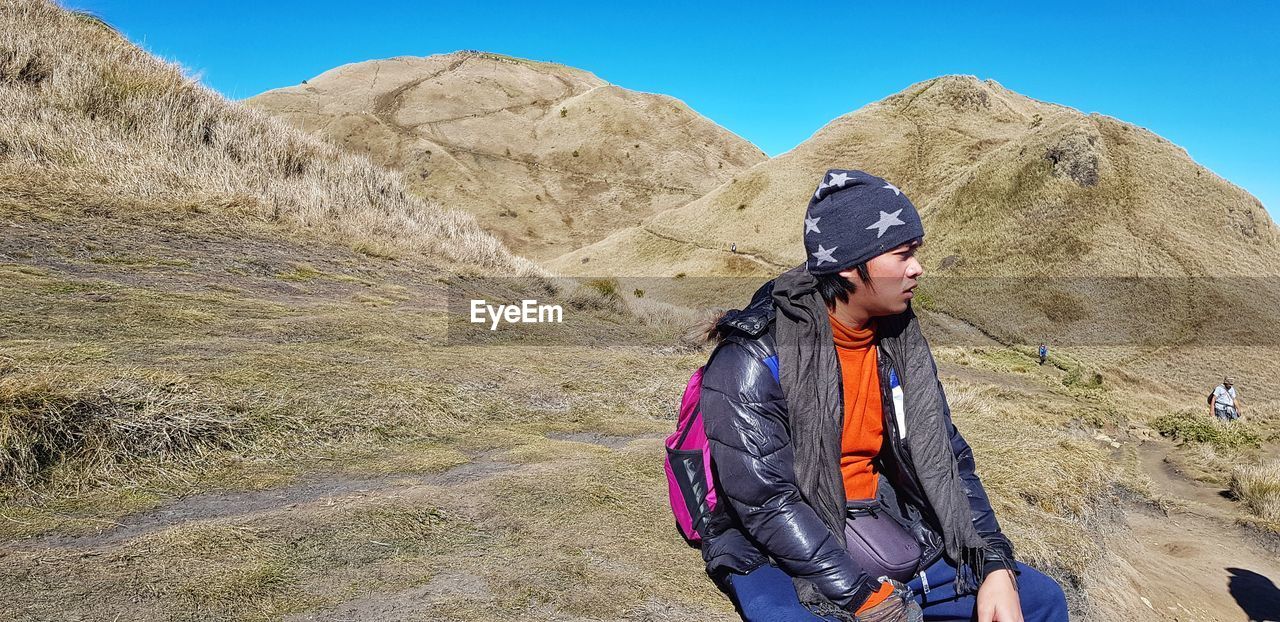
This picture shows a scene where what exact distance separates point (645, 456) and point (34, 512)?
414 centimetres

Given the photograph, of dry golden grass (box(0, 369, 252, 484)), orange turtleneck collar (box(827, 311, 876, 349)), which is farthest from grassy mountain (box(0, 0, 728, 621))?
orange turtleneck collar (box(827, 311, 876, 349))

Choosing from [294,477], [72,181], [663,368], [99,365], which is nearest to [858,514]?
[294,477]

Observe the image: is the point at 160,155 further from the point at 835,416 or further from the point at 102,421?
the point at 835,416

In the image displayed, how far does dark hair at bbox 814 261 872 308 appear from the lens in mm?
2555

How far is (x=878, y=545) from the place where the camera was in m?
2.55

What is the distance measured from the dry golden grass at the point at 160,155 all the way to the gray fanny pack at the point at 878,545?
→ 12124mm

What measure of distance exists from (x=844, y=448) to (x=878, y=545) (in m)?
0.38

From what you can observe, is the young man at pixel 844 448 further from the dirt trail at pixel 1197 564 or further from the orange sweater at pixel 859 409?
the dirt trail at pixel 1197 564

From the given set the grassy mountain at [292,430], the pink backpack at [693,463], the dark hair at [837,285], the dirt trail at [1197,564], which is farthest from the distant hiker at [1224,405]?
the pink backpack at [693,463]

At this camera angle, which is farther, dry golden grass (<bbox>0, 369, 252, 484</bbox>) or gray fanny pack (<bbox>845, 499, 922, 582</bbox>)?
dry golden grass (<bbox>0, 369, 252, 484</bbox>)

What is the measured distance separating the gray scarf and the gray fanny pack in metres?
0.08

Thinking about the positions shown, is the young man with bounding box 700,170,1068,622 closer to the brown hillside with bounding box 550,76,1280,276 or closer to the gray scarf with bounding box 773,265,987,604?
the gray scarf with bounding box 773,265,987,604

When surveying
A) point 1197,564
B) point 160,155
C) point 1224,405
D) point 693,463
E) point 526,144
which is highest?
point 526,144

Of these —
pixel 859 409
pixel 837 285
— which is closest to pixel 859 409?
pixel 859 409
